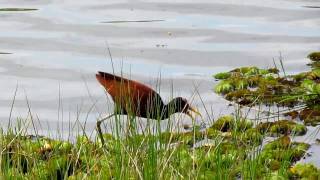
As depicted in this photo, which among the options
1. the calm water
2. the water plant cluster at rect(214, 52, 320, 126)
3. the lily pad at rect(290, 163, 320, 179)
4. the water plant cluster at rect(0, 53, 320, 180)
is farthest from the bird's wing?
the lily pad at rect(290, 163, 320, 179)

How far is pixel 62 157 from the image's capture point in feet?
18.9

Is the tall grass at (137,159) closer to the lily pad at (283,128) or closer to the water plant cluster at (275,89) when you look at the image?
the lily pad at (283,128)

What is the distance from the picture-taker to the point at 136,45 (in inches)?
401

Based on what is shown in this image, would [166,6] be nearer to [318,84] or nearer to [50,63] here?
[50,63]

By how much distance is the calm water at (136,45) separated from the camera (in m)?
8.60

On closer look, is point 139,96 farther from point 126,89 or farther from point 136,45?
point 136,45

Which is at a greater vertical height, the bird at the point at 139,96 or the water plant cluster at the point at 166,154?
the bird at the point at 139,96

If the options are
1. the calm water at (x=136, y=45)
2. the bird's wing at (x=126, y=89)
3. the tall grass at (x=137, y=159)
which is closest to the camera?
the tall grass at (x=137, y=159)

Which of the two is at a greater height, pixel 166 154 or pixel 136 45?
pixel 136 45

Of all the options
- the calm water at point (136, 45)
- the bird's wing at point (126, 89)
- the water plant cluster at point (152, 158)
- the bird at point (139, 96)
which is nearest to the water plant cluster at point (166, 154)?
the water plant cluster at point (152, 158)

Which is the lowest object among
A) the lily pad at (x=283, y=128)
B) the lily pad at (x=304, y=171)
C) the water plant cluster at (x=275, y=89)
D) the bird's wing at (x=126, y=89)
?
the lily pad at (x=304, y=171)

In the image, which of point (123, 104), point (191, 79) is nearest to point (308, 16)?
point (191, 79)

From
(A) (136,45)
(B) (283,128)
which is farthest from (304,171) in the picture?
(A) (136,45)

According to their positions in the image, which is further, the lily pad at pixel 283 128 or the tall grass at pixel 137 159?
the lily pad at pixel 283 128
